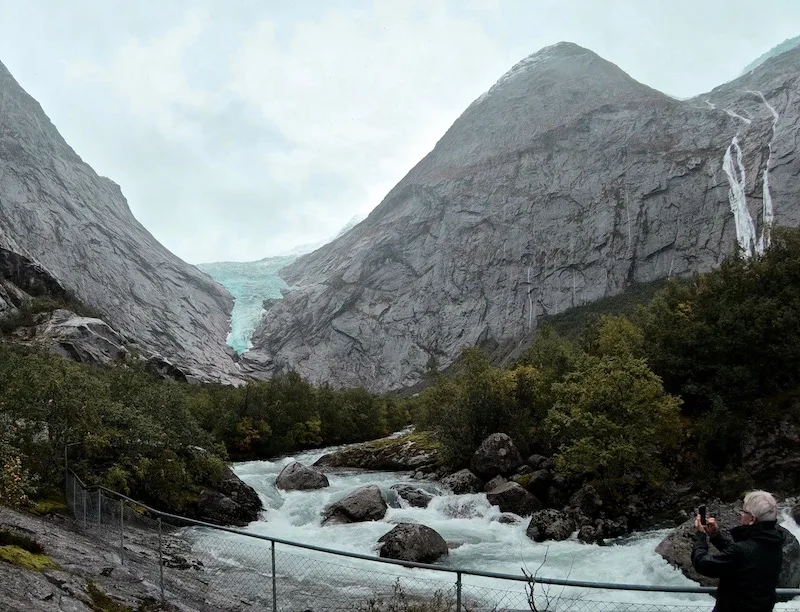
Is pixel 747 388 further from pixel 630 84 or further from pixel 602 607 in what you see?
pixel 630 84

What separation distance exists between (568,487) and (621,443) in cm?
462

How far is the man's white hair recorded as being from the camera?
17.2 ft

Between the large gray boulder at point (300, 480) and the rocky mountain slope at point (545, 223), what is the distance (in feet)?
340

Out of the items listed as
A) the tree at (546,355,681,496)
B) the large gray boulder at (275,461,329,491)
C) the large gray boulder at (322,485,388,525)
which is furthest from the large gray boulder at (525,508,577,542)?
the large gray boulder at (275,461,329,491)

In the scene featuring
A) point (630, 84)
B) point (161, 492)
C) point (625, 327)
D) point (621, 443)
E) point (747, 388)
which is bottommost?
point (161, 492)

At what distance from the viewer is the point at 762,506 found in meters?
5.31

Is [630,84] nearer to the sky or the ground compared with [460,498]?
nearer to the sky

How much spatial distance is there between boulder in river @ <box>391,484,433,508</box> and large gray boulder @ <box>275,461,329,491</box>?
15.9ft

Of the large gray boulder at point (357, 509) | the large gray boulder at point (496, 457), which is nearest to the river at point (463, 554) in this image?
the large gray boulder at point (357, 509)

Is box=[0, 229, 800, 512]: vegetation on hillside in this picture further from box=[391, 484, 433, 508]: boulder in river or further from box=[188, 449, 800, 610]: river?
box=[391, 484, 433, 508]: boulder in river

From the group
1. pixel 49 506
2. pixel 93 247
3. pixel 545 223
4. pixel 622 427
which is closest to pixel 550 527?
pixel 622 427

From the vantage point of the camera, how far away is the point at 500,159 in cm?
16912

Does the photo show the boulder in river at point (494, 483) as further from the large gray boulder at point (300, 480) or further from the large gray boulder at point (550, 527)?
the large gray boulder at point (300, 480)

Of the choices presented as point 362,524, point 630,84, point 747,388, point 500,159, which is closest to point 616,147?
point 500,159
